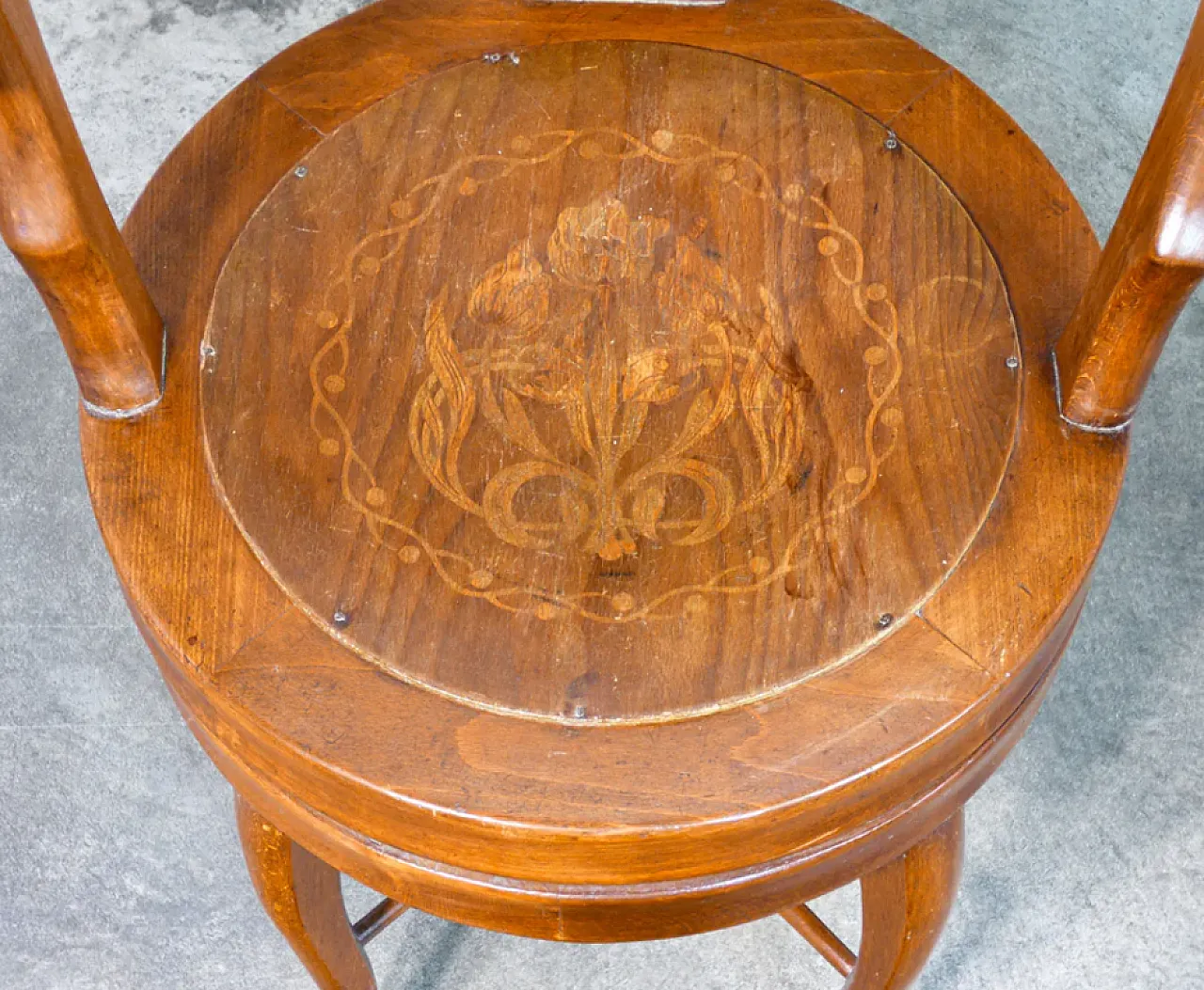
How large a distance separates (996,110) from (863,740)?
20.3 inches

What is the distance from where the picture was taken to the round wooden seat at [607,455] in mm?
1030

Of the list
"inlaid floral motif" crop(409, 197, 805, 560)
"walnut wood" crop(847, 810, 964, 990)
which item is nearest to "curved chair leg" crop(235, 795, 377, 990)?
"inlaid floral motif" crop(409, 197, 805, 560)

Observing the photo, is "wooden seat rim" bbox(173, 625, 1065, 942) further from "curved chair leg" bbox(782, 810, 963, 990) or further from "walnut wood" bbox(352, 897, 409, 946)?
"walnut wood" bbox(352, 897, 409, 946)

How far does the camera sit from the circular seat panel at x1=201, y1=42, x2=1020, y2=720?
107cm

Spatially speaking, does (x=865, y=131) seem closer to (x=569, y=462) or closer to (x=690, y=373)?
(x=690, y=373)

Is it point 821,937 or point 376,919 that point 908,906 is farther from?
point 376,919

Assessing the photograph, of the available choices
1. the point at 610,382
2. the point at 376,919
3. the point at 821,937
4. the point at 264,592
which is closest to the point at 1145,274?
the point at 610,382

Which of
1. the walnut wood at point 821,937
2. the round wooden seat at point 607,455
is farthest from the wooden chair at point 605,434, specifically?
the walnut wood at point 821,937

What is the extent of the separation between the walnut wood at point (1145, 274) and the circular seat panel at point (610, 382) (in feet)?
0.18

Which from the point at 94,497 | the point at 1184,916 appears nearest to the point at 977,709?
the point at 94,497

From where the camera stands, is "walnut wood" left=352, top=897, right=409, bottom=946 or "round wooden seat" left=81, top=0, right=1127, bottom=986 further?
"walnut wood" left=352, top=897, right=409, bottom=946

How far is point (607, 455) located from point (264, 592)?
0.75 feet

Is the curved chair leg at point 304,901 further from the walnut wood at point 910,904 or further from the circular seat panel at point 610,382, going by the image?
the walnut wood at point 910,904

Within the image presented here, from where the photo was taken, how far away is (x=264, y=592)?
1081 millimetres
